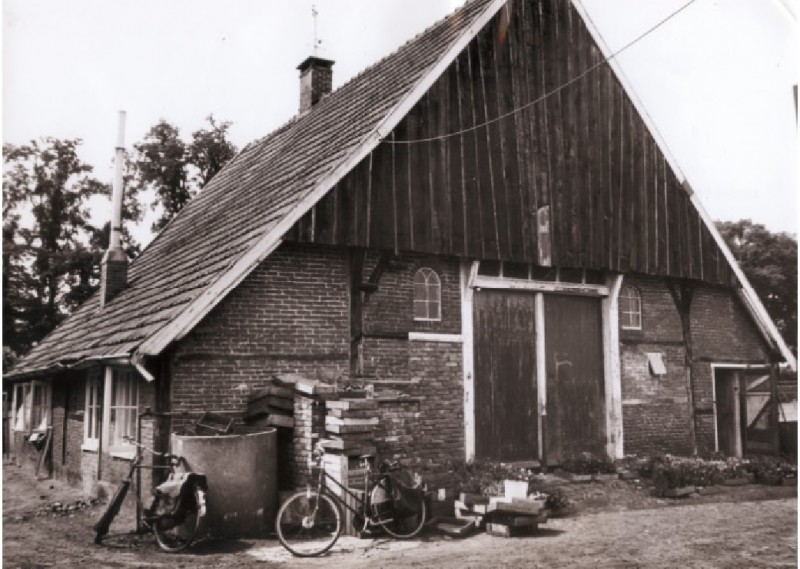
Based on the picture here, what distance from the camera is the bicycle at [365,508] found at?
25.6ft

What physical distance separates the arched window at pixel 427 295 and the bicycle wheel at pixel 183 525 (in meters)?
4.26

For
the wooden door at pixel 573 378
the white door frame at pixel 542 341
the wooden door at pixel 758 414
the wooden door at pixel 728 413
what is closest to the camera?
the white door frame at pixel 542 341

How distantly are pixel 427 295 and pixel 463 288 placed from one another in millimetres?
609

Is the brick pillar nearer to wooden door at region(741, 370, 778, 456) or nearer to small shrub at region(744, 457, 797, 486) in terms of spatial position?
small shrub at region(744, 457, 797, 486)

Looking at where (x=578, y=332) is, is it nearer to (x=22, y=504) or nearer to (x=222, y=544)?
(x=222, y=544)

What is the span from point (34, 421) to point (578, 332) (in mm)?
11210

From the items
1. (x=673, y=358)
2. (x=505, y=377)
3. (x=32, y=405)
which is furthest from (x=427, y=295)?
(x=32, y=405)

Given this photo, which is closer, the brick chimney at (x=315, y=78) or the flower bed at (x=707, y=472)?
the flower bed at (x=707, y=472)

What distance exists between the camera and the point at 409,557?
734 cm

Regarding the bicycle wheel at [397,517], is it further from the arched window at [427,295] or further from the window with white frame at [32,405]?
the window with white frame at [32,405]

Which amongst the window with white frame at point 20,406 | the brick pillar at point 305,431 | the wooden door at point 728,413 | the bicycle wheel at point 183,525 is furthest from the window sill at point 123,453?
the wooden door at point 728,413

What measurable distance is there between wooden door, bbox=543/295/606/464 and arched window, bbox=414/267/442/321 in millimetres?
2057

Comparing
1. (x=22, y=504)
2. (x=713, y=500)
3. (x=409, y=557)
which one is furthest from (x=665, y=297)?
(x=22, y=504)

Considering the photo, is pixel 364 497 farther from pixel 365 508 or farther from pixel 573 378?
pixel 573 378
